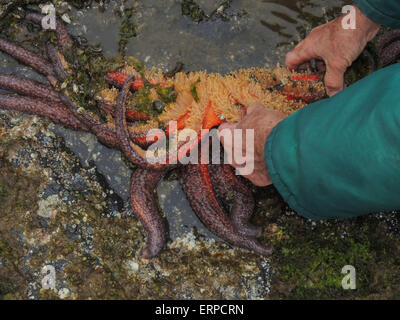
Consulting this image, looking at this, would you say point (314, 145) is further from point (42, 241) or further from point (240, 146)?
point (42, 241)

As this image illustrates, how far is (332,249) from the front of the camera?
3.93 meters

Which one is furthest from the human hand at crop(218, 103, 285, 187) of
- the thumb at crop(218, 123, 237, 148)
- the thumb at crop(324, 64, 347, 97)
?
the thumb at crop(324, 64, 347, 97)

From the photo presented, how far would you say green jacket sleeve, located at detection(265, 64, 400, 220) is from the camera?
1981mm

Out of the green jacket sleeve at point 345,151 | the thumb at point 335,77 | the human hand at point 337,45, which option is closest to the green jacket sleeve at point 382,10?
the human hand at point 337,45

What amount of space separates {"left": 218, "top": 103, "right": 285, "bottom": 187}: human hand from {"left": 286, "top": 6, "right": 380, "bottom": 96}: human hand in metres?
0.66

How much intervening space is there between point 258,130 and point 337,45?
1.10 m

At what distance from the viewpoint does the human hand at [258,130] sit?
3.21m

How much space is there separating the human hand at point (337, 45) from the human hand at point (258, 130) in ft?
2.15

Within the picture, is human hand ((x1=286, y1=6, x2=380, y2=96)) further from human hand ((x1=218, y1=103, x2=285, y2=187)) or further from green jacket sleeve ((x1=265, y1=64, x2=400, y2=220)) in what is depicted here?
green jacket sleeve ((x1=265, y1=64, x2=400, y2=220))

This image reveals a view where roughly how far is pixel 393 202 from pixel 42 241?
10.9 ft

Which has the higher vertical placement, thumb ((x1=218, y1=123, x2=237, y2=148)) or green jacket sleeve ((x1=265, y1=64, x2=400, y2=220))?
thumb ((x1=218, y1=123, x2=237, y2=148))

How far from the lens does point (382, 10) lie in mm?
2891

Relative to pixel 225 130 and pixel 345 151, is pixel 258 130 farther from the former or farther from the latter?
pixel 345 151

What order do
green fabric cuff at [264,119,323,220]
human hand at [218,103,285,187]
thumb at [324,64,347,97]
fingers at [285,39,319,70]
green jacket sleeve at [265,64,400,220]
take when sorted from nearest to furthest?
green jacket sleeve at [265,64,400,220] < green fabric cuff at [264,119,323,220] < human hand at [218,103,285,187] < thumb at [324,64,347,97] < fingers at [285,39,319,70]
